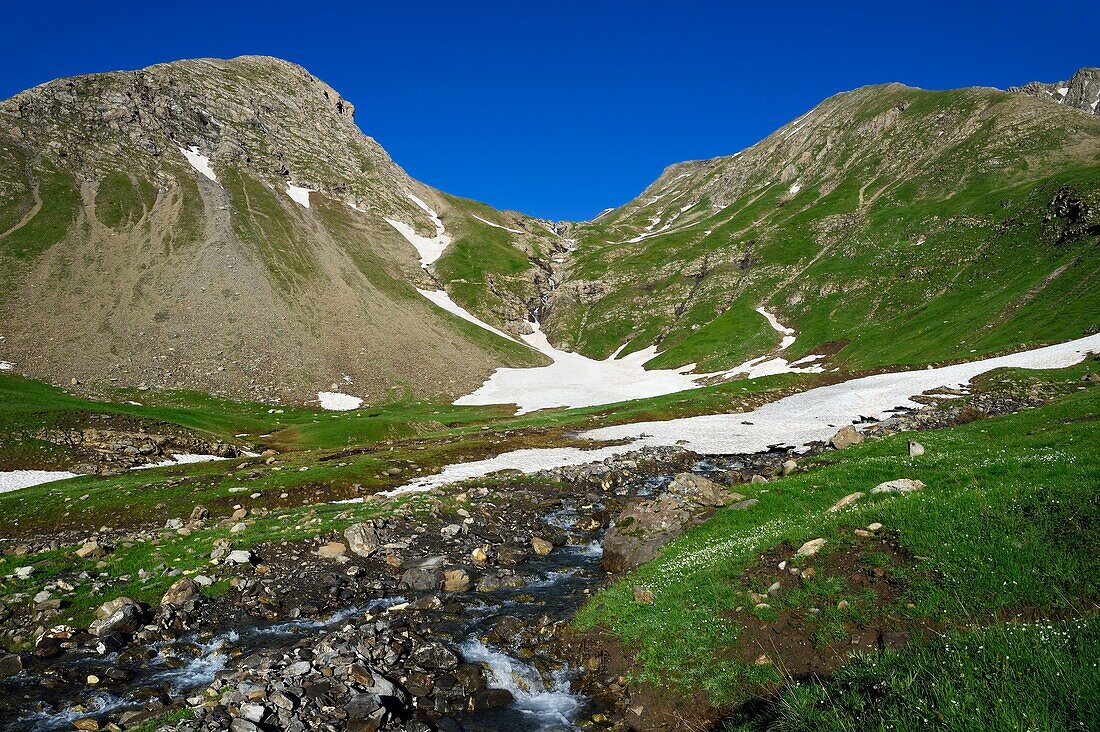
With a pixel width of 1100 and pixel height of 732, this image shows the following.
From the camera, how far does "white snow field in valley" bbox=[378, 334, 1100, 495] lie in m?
53.0

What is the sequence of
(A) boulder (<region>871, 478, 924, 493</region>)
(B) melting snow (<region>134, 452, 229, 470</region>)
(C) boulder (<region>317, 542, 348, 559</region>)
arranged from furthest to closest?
(B) melting snow (<region>134, 452, 229, 470</region>)
(C) boulder (<region>317, 542, 348, 559</region>)
(A) boulder (<region>871, 478, 924, 493</region>)

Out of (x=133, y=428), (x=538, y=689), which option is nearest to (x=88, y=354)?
(x=133, y=428)

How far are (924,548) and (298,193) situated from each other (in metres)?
219

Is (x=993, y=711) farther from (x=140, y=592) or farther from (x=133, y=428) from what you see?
(x=133, y=428)

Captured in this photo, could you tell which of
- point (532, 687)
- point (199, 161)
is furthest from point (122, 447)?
point (199, 161)

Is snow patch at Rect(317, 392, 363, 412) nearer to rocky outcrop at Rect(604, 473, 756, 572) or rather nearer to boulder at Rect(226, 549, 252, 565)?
boulder at Rect(226, 549, 252, 565)

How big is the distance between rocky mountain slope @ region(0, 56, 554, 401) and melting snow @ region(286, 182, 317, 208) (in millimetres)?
1476

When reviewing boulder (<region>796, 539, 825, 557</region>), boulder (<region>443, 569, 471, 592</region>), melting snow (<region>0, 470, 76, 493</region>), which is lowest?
boulder (<region>443, 569, 471, 592</region>)

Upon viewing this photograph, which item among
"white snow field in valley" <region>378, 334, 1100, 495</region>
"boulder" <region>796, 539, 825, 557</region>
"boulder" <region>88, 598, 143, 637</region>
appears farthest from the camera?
"white snow field in valley" <region>378, 334, 1100, 495</region>

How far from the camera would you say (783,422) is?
6381 cm

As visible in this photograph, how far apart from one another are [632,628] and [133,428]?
227 feet

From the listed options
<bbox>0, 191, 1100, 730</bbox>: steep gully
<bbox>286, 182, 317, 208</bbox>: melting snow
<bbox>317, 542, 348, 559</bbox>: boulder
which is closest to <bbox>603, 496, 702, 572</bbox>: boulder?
<bbox>0, 191, 1100, 730</bbox>: steep gully

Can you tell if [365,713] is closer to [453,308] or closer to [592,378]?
[592,378]

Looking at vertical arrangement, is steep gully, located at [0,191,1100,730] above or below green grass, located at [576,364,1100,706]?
below
